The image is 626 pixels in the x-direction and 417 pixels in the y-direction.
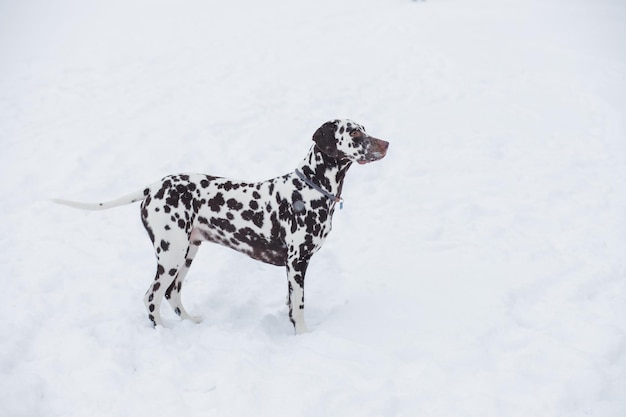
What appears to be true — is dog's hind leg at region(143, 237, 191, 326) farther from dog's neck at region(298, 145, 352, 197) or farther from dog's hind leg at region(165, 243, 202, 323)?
dog's neck at region(298, 145, 352, 197)

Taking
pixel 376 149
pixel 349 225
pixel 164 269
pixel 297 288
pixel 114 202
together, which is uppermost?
pixel 376 149

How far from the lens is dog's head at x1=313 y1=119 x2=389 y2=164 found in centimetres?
404

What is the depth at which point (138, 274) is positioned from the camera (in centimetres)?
541

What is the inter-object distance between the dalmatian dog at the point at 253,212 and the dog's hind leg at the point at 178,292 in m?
0.19

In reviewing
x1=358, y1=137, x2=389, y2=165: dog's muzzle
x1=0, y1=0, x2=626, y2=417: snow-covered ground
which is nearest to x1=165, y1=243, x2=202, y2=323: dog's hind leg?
x1=0, y1=0, x2=626, y2=417: snow-covered ground

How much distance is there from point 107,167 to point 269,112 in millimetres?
3239

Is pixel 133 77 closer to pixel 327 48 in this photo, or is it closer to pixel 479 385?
pixel 327 48

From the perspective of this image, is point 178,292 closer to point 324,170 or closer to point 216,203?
point 216,203

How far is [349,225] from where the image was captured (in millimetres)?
6438

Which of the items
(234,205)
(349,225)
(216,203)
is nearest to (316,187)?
(234,205)

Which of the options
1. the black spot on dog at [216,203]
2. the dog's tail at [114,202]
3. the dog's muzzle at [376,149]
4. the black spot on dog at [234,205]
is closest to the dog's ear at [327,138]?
the dog's muzzle at [376,149]

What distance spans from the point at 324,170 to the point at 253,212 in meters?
0.73

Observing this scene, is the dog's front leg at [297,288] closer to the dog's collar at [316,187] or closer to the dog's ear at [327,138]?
the dog's collar at [316,187]

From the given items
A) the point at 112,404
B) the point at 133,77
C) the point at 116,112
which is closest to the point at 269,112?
the point at 116,112
